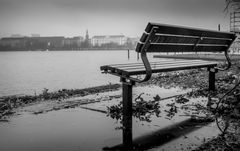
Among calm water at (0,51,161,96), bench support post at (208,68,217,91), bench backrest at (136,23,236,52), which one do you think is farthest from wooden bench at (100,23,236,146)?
calm water at (0,51,161,96)

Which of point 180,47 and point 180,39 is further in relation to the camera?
point 180,47

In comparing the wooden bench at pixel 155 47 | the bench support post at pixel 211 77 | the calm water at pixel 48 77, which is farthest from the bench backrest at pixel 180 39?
the calm water at pixel 48 77

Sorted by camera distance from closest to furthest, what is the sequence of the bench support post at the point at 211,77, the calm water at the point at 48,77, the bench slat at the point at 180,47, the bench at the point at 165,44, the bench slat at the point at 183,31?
1. the bench slat at the point at 183,31
2. the bench at the point at 165,44
3. the bench slat at the point at 180,47
4. the bench support post at the point at 211,77
5. the calm water at the point at 48,77

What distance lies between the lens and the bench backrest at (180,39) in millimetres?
3279

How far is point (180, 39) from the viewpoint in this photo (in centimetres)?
403

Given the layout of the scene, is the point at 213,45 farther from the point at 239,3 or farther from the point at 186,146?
the point at 186,146

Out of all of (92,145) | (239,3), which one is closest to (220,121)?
(92,145)

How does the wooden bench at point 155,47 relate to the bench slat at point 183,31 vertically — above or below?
below

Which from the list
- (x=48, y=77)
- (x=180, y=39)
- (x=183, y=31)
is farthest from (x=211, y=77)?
(x=48, y=77)

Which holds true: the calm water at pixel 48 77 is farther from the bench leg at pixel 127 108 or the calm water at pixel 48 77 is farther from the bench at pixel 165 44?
the bench leg at pixel 127 108

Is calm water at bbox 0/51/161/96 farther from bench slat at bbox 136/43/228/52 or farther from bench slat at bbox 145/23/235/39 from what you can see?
bench slat at bbox 145/23/235/39

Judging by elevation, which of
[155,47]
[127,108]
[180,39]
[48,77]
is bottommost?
[48,77]

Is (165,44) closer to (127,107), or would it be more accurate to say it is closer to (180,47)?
(180,47)

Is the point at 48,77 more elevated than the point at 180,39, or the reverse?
the point at 180,39
